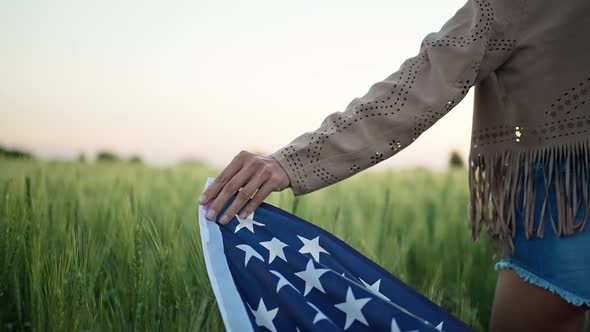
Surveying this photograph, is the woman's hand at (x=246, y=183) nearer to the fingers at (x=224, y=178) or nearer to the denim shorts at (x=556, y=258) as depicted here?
the fingers at (x=224, y=178)

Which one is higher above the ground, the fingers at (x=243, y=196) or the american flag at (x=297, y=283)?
Result: the fingers at (x=243, y=196)

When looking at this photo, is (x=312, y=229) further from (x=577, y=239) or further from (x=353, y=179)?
(x=353, y=179)

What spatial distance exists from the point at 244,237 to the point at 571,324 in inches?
27.2

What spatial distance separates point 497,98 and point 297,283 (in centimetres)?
56

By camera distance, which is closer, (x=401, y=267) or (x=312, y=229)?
(x=312, y=229)

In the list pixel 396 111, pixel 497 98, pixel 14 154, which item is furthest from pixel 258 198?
pixel 14 154

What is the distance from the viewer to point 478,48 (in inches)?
45.4

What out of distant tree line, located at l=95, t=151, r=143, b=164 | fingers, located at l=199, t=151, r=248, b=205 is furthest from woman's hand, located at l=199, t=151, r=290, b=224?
distant tree line, located at l=95, t=151, r=143, b=164

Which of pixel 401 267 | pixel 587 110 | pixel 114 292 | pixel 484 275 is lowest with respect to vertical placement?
pixel 484 275

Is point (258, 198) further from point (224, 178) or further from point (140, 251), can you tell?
point (140, 251)

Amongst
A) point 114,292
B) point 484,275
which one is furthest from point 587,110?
point 484,275

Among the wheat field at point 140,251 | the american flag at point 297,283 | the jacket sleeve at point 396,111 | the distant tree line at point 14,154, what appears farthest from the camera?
the distant tree line at point 14,154

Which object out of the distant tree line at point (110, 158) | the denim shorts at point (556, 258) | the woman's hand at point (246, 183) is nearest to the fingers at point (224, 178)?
the woman's hand at point (246, 183)

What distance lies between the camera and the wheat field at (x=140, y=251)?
129cm
